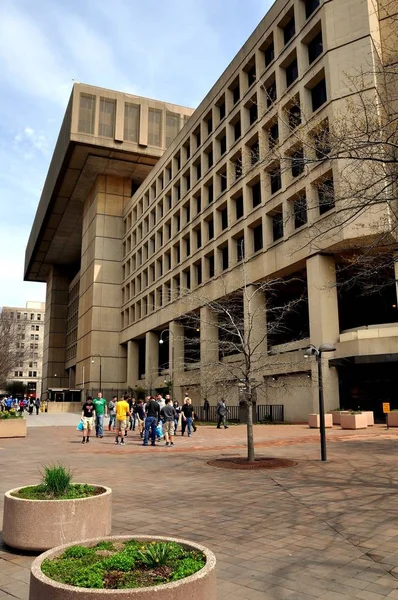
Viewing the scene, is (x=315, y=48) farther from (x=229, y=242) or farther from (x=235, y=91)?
(x=229, y=242)

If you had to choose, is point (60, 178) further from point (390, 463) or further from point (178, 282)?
point (390, 463)

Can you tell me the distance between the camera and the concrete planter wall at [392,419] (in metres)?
23.2

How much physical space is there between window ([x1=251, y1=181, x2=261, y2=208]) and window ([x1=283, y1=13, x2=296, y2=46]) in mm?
10140

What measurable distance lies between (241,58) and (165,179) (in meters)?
17.8

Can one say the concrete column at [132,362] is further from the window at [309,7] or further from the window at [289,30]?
the window at [309,7]

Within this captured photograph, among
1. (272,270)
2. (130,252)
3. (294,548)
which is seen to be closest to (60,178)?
(130,252)

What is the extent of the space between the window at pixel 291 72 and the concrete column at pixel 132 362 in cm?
3785

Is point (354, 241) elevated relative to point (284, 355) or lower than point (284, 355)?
elevated

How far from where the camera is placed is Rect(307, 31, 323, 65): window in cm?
3212

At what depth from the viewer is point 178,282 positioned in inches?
1980

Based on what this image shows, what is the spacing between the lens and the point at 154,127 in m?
62.4

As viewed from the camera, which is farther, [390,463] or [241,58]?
[241,58]

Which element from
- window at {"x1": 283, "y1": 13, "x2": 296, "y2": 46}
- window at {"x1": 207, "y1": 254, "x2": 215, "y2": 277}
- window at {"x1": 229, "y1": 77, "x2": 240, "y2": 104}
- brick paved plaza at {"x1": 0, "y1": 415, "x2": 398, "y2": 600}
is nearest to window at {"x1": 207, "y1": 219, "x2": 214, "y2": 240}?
window at {"x1": 207, "y1": 254, "x2": 215, "y2": 277}

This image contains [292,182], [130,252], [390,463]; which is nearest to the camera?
[390,463]
